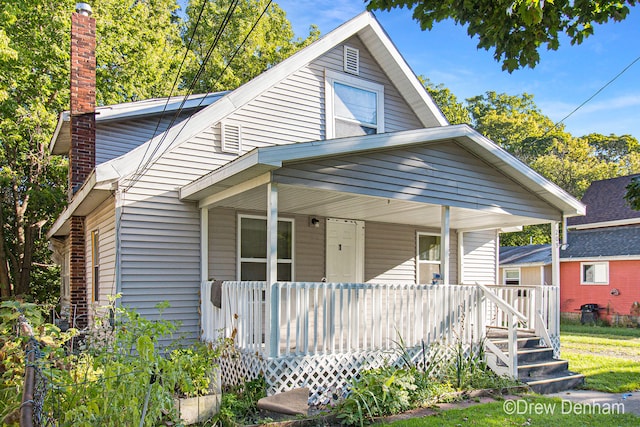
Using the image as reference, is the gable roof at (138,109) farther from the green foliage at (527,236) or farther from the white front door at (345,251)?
the green foliage at (527,236)

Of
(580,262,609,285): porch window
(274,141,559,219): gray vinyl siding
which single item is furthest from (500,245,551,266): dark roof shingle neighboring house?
(274,141,559,219): gray vinyl siding

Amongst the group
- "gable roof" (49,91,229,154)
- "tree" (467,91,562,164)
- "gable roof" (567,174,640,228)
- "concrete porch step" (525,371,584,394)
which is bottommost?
"concrete porch step" (525,371,584,394)

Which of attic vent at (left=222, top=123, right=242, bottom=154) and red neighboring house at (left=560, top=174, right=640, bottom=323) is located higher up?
attic vent at (left=222, top=123, right=242, bottom=154)

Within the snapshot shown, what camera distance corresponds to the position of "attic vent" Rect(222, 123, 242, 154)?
897 cm

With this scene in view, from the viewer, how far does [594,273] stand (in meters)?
21.2

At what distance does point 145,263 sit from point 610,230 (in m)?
22.0

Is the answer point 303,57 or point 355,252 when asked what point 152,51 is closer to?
point 303,57

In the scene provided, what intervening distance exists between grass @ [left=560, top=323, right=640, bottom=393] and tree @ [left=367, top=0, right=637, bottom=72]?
5446mm

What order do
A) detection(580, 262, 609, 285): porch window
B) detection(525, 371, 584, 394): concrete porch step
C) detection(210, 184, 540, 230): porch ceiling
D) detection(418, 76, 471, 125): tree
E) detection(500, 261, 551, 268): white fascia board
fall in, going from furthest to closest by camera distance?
detection(418, 76, 471, 125): tree, detection(500, 261, 551, 268): white fascia board, detection(580, 262, 609, 285): porch window, detection(210, 184, 540, 230): porch ceiling, detection(525, 371, 584, 394): concrete porch step

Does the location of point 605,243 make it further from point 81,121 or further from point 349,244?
point 81,121

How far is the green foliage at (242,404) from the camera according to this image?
5.52 meters

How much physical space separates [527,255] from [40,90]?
2197cm

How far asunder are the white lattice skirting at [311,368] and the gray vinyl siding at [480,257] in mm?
5708

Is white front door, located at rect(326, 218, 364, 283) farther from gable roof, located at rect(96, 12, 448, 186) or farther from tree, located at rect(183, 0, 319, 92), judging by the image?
tree, located at rect(183, 0, 319, 92)
